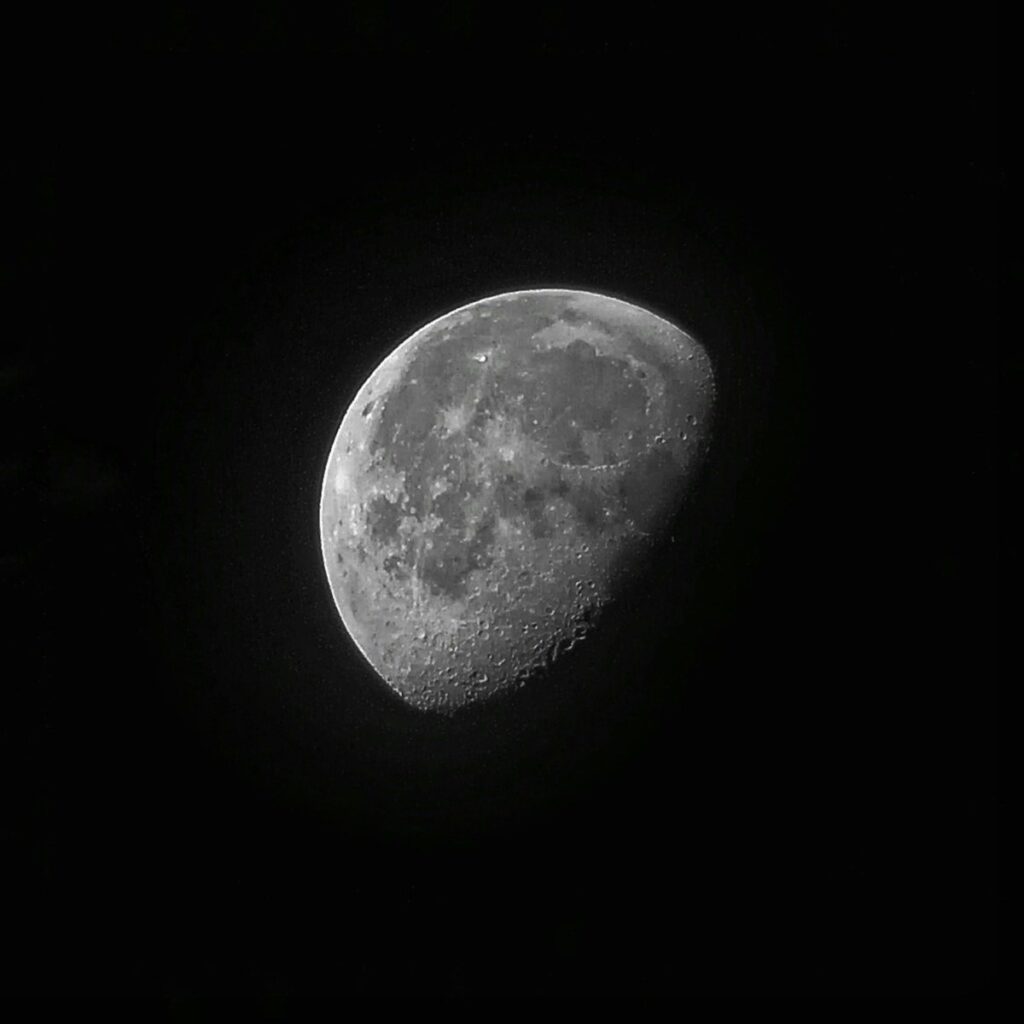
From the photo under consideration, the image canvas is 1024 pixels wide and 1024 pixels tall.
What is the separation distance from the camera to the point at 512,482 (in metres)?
2.48

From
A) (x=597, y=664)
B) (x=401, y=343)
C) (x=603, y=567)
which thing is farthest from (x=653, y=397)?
(x=401, y=343)

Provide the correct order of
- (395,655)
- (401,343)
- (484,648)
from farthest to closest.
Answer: (401,343)
(395,655)
(484,648)

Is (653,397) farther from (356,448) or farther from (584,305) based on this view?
(356,448)

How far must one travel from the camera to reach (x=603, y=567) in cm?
256

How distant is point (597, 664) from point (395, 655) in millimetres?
637

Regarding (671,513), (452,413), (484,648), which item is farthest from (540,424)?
(484,648)

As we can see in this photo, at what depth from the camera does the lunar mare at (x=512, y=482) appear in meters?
2.50

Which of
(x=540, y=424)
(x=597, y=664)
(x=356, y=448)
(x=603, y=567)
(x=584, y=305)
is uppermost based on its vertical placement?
(x=584, y=305)

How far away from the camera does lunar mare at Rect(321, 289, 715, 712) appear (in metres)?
2.50

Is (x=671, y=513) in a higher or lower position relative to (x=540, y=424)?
lower

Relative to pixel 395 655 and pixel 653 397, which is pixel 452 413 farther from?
pixel 395 655

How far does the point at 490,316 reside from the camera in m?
2.90

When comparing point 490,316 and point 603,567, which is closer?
point 603,567

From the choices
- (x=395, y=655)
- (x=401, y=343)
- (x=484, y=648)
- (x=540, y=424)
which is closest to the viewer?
(x=540, y=424)
